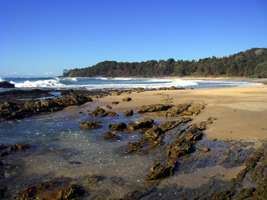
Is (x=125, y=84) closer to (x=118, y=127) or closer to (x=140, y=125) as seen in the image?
(x=140, y=125)

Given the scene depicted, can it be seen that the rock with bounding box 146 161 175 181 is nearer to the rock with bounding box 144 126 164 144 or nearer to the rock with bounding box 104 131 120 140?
the rock with bounding box 144 126 164 144

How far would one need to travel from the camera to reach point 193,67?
125 meters

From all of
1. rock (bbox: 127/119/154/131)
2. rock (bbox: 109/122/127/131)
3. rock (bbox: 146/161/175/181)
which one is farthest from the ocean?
rock (bbox: 146/161/175/181)

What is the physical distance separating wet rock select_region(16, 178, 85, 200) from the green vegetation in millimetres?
83709

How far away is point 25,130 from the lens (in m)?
16.1

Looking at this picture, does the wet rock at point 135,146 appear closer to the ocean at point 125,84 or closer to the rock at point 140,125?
the rock at point 140,125

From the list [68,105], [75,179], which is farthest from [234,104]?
[75,179]

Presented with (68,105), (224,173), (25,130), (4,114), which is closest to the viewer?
(224,173)

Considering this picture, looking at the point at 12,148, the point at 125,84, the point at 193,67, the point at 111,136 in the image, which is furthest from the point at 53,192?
the point at 193,67

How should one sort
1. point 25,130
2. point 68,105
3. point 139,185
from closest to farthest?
point 139,185 < point 25,130 < point 68,105

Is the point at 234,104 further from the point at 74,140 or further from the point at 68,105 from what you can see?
the point at 74,140

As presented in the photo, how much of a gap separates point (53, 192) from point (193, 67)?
11893cm

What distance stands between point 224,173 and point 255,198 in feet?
6.68

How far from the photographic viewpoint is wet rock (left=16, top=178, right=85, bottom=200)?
8.16 metres
